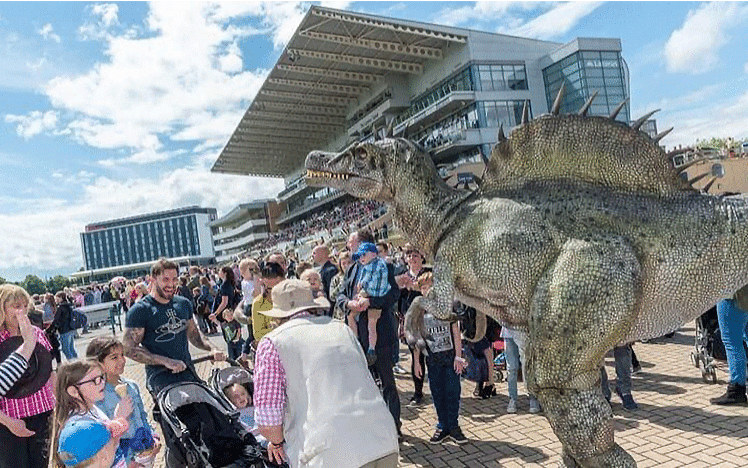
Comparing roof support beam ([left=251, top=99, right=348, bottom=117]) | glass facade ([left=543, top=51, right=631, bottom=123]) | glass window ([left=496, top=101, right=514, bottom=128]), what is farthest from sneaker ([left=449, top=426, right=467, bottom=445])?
roof support beam ([left=251, top=99, right=348, bottom=117])

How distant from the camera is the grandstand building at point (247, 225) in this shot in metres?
78.1

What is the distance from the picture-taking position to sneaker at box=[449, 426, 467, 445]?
4.96 m

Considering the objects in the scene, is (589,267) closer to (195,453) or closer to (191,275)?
(195,453)

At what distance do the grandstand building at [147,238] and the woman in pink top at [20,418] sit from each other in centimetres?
14429

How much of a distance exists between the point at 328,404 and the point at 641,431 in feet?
11.5

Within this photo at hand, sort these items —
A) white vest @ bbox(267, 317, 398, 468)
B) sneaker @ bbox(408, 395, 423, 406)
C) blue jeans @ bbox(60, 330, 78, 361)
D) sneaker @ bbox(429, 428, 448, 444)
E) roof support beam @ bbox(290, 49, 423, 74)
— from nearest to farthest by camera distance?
white vest @ bbox(267, 317, 398, 468) < sneaker @ bbox(429, 428, 448, 444) < sneaker @ bbox(408, 395, 423, 406) < blue jeans @ bbox(60, 330, 78, 361) < roof support beam @ bbox(290, 49, 423, 74)

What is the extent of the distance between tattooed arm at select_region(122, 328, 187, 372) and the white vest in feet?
6.81

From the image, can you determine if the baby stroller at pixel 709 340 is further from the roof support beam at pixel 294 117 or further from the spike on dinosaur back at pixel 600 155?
the roof support beam at pixel 294 117

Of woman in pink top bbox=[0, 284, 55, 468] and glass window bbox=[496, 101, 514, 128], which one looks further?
glass window bbox=[496, 101, 514, 128]

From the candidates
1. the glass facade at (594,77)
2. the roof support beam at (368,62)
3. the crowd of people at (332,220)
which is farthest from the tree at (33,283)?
the glass facade at (594,77)

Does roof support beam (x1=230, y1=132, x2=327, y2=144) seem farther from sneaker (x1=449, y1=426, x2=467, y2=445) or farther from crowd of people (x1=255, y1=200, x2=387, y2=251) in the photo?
sneaker (x1=449, y1=426, x2=467, y2=445)

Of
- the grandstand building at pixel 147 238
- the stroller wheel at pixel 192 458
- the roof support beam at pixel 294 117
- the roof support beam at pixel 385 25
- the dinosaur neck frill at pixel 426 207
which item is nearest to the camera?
the dinosaur neck frill at pixel 426 207

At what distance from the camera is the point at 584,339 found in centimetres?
225

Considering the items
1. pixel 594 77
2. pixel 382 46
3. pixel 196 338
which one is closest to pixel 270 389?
pixel 196 338
